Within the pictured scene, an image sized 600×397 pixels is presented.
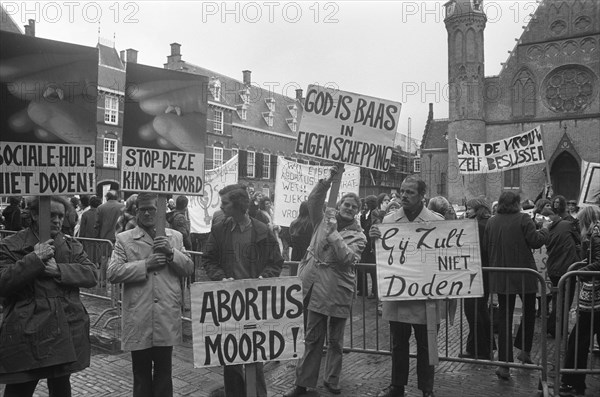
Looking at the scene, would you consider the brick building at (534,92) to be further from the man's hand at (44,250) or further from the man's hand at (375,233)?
the man's hand at (44,250)

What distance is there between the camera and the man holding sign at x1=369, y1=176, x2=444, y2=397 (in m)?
4.67

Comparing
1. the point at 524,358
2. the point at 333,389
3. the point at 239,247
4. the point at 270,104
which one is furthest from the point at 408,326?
the point at 270,104

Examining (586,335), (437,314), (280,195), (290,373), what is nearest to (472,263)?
(437,314)

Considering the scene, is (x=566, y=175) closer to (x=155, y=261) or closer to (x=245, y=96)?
(x=245, y=96)

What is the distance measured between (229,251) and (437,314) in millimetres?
2140

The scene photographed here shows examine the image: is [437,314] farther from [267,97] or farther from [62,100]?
[267,97]

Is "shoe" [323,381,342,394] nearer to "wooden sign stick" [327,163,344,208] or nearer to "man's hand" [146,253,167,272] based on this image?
"wooden sign stick" [327,163,344,208]

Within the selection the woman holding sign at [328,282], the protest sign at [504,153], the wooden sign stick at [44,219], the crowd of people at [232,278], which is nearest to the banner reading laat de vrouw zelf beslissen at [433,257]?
the crowd of people at [232,278]

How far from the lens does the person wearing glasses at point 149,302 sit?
3893 millimetres

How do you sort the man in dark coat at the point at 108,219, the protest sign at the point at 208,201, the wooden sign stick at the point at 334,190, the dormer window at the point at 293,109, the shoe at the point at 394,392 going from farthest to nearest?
1. the dormer window at the point at 293,109
2. the protest sign at the point at 208,201
3. the man in dark coat at the point at 108,219
4. the shoe at the point at 394,392
5. the wooden sign stick at the point at 334,190

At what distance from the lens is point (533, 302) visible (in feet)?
18.7

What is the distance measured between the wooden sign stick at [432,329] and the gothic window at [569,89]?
1378 inches

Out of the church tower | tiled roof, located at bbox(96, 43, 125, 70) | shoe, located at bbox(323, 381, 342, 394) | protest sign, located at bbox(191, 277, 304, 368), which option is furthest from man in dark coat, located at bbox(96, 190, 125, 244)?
the church tower

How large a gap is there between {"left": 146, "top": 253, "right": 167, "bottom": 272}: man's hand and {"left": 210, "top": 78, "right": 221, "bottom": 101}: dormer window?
39556 millimetres
